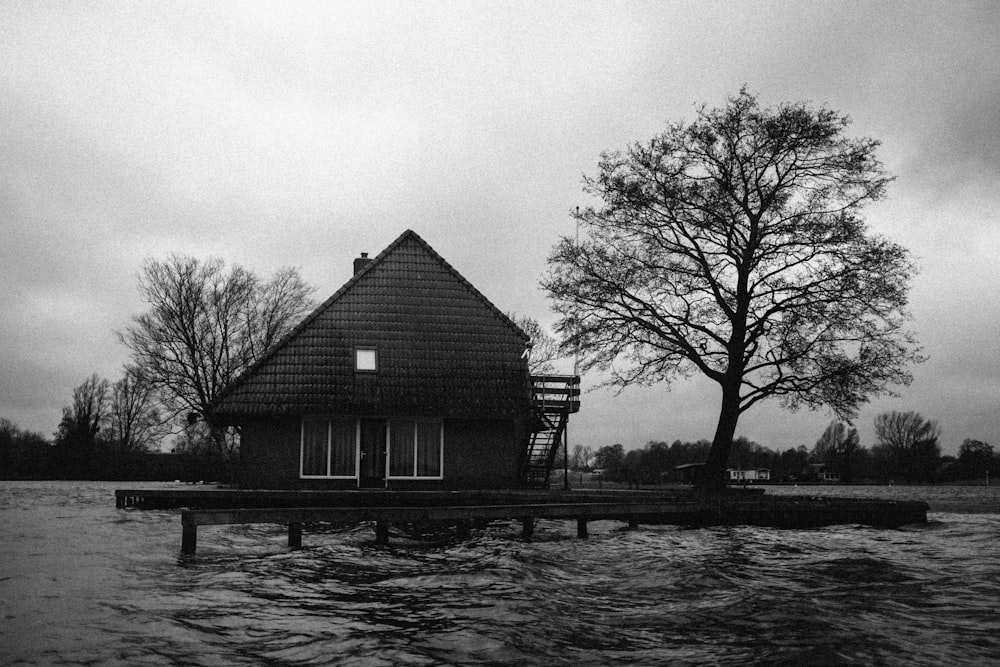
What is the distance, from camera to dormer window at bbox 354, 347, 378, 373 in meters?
21.6

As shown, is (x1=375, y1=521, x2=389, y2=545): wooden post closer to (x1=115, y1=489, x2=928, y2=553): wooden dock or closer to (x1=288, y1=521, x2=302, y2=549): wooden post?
(x1=115, y1=489, x2=928, y2=553): wooden dock

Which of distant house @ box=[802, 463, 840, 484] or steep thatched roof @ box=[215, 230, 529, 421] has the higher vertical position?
steep thatched roof @ box=[215, 230, 529, 421]

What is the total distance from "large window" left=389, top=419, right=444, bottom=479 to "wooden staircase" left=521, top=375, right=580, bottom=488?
10.1 ft

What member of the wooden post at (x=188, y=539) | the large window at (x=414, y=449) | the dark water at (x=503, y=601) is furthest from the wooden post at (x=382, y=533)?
the large window at (x=414, y=449)

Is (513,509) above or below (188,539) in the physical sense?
above

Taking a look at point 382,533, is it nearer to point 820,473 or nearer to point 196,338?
point 196,338

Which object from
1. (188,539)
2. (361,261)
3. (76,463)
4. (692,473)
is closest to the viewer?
(188,539)

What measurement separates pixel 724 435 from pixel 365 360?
10301 millimetres

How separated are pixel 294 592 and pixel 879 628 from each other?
6064 millimetres

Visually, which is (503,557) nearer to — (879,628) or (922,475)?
(879,628)

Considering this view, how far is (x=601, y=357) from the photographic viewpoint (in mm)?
21047

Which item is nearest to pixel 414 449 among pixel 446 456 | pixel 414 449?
pixel 414 449

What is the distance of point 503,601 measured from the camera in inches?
324

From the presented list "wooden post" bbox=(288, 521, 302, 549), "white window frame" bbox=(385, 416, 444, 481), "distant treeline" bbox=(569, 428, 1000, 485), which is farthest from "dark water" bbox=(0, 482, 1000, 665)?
"distant treeline" bbox=(569, 428, 1000, 485)
